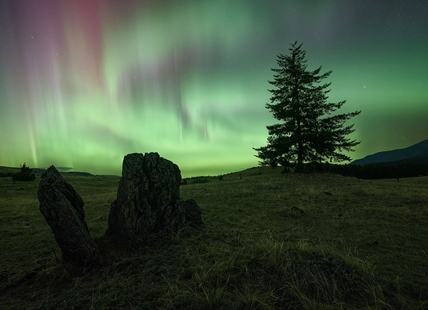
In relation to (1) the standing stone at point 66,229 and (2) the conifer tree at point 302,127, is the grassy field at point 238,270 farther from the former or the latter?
(2) the conifer tree at point 302,127

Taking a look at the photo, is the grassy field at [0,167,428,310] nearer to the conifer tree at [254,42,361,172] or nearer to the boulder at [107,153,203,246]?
the boulder at [107,153,203,246]

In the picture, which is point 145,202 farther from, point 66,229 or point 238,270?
point 238,270

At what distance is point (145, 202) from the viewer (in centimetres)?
611

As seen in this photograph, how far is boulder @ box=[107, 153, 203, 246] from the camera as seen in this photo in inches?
229

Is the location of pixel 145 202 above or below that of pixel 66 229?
above

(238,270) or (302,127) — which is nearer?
(238,270)

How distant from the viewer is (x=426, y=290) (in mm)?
3639

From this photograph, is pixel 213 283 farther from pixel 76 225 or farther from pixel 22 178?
pixel 22 178

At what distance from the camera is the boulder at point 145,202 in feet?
19.0

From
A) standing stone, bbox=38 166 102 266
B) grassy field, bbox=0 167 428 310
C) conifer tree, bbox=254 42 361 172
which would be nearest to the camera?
grassy field, bbox=0 167 428 310

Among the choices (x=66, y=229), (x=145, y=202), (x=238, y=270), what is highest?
(x=145, y=202)

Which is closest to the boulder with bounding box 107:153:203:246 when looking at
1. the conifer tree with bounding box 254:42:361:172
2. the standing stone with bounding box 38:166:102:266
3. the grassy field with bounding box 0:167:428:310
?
the grassy field with bounding box 0:167:428:310

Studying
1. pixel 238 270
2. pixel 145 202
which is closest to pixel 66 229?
pixel 145 202

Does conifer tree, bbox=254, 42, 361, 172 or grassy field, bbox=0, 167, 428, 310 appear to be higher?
conifer tree, bbox=254, 42, 361, 172
